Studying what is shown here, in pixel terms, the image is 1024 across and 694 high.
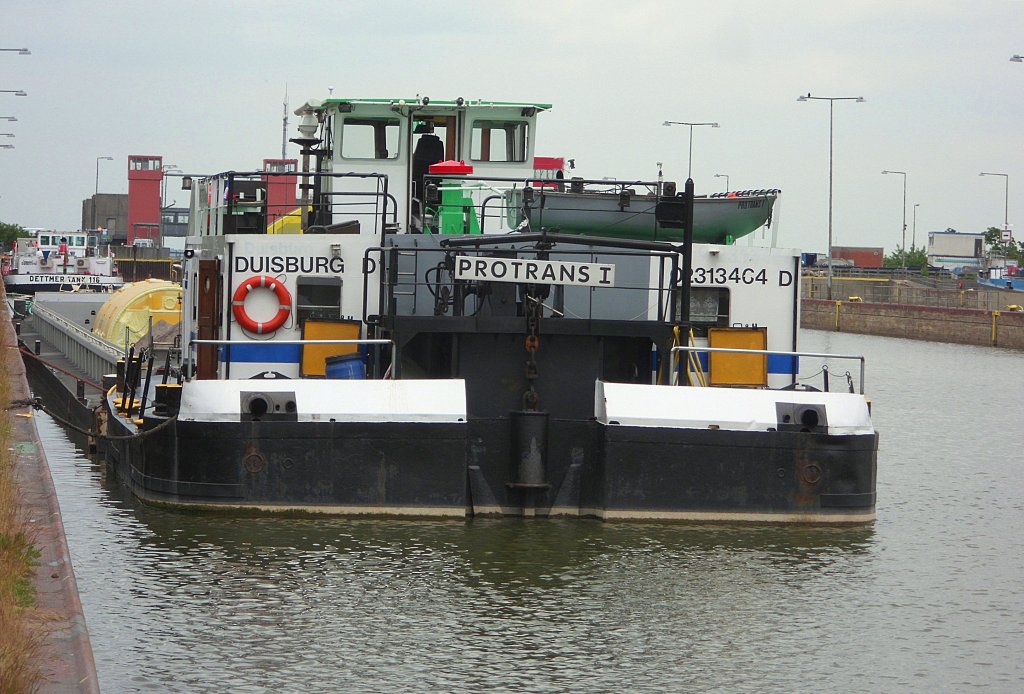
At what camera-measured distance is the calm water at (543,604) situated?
11.0 meters

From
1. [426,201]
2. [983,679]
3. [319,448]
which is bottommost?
[983,679]

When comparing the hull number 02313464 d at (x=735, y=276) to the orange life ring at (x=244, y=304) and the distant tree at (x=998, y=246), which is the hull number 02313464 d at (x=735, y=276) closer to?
the orange life ring at (x=244, y=304)

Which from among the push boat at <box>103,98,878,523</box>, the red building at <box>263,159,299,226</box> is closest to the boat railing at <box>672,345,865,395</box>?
the push boat at <box>103,98,878,523</box>

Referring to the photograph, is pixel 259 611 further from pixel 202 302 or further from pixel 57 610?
pixel 202 302

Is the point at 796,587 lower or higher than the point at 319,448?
lower

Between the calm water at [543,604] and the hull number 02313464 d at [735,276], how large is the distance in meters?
3.18

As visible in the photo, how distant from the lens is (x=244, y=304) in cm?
1761

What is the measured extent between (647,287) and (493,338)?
2269 millimetres

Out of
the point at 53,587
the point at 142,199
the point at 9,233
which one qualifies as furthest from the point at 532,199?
the point at 9,233

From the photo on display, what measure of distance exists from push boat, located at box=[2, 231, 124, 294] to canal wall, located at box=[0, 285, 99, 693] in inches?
2035

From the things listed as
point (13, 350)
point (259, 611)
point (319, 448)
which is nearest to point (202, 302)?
point (319, 448)

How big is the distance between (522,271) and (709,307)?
3.43m

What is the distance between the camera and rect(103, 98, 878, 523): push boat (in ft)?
50.0

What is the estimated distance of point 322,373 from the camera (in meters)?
17.2
